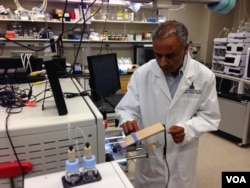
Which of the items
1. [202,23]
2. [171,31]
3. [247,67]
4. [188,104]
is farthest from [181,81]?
[202,23]

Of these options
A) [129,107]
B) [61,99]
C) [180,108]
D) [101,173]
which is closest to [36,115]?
[61,99]

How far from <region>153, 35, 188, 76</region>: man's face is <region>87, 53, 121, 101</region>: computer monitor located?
0.69 metres

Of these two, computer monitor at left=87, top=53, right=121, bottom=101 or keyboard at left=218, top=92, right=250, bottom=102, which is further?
keyboard at left=218, top=92, right=250, bottom=102

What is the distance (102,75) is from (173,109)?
0.92 meters

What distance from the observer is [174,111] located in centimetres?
116

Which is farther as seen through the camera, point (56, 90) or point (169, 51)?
point (169, 51)

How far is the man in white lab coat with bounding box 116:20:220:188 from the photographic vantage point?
115cm

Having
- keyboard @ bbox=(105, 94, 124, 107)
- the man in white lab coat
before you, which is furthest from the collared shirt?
keyboard @ bbox=(105, 94, 124, 107)

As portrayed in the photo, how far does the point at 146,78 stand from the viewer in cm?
122

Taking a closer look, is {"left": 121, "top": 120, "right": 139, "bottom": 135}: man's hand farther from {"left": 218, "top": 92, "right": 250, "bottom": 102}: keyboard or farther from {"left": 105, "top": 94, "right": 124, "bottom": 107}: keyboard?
{"left": 218, "top": 92, "right": 250, "bottom": 102}: keyboard

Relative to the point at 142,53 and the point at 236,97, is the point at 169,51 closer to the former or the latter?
the point at 236,97

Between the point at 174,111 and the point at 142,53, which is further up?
the point at 142,53

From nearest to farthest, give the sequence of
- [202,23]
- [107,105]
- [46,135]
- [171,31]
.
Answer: [46,135] → [171,31] → [107,105] → [202,23]

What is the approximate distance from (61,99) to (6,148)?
0.73 feet
